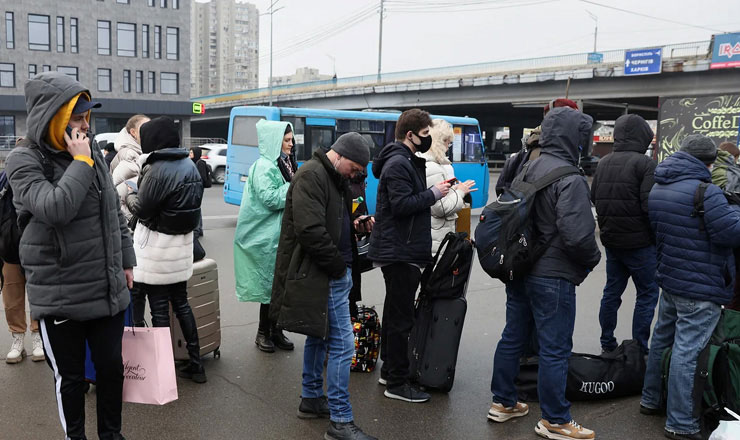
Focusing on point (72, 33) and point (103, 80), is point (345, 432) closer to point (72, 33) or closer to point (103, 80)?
point (103, 80)

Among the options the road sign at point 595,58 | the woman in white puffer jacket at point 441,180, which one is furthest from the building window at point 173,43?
the woman in white puffer jacket at point 441,180

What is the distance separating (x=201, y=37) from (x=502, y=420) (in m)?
157

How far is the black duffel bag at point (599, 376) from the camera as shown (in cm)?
449

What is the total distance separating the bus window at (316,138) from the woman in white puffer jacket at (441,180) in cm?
1076

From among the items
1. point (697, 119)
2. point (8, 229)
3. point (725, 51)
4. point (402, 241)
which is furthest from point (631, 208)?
point (725, 51)

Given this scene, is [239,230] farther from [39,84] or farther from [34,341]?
[39,84]

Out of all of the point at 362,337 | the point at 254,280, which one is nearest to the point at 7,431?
the point at 254,280

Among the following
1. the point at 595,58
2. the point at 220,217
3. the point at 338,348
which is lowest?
the point at 220,217

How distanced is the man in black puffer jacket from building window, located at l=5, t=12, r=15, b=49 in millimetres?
55922

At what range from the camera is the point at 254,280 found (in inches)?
206

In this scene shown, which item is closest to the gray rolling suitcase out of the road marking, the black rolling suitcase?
the black rolling suitcase

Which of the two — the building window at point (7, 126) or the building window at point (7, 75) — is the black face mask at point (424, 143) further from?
the building window at point (7, 75)

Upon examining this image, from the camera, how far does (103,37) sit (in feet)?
178

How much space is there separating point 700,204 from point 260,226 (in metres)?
3.13
